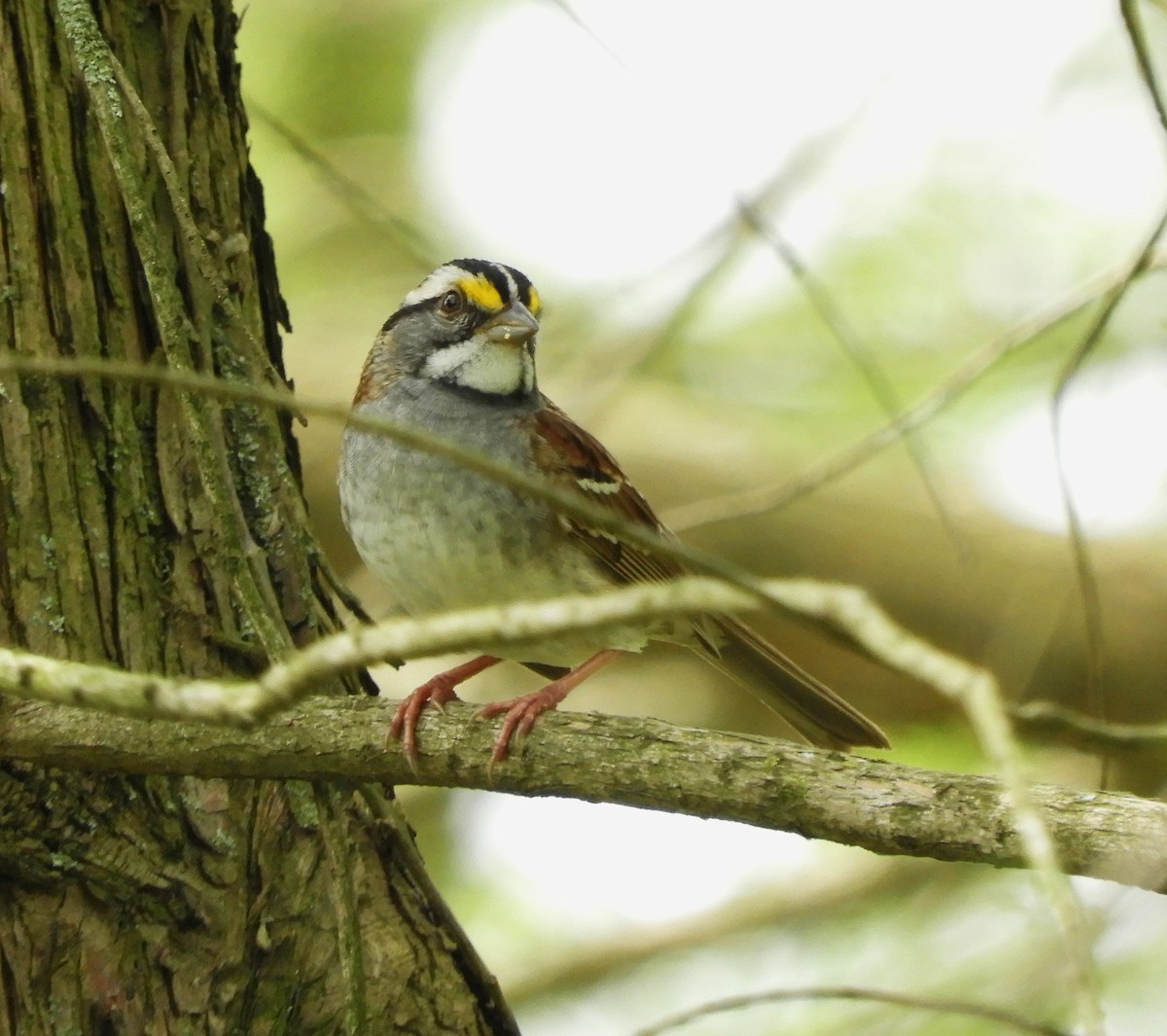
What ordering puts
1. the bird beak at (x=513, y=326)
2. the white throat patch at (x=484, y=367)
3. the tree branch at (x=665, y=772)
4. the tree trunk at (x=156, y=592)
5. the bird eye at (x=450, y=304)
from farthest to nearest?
the bird eye at (x=450, y=304), the white throat patch at (x=484, y=367), the bird beak at (x=513, y=326), the tree trunk at (x=156, y=592), the tree branch at (x=665, y=772)

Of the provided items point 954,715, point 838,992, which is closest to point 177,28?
point 838,992

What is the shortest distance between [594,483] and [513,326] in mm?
533

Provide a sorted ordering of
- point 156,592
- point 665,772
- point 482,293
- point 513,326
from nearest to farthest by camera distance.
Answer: point 665,772
point 156,592
point 513,326
point 482,293

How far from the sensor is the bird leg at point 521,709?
3127 millimetres

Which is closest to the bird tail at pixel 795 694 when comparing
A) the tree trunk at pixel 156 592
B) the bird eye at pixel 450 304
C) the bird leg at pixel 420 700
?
the bird leg at pixel 420 700

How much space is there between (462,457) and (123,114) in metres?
2.02

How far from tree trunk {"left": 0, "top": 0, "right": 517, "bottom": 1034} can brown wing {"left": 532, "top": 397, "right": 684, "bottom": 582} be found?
Result: 2.76 feet

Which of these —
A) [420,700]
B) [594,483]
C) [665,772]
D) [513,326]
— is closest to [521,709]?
[420,700]

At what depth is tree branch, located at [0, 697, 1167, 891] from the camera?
2.72m

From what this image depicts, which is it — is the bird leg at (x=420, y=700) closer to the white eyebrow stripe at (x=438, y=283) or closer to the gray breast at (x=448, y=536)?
the gray breast at (x=448, y=536)

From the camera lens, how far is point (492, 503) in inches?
167

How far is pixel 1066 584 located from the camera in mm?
6641

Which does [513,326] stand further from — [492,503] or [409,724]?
[409,724]

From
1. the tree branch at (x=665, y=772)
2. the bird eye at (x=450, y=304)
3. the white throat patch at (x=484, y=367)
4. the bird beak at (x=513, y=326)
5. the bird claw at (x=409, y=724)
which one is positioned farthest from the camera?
the bird eye at (x=450, y=304)
